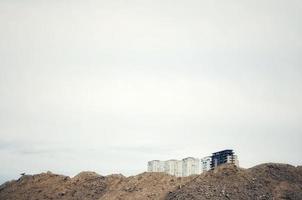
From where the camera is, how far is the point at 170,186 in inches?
1506

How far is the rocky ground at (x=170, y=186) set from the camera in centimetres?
3275

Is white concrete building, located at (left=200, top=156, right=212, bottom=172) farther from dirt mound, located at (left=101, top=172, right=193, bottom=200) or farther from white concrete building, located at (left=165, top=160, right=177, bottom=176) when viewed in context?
dirt mound, located at (left=101, top=172, right=193, bottom=200)

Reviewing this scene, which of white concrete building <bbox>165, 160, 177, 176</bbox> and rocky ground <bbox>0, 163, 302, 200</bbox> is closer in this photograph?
rocky ground <bbox>0, 163, 302, 200</bbox>

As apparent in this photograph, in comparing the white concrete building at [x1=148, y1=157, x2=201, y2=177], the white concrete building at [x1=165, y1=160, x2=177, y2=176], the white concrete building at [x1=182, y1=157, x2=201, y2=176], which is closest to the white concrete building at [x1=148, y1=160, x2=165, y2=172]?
the white concrete building at [x1=148, y1=157, x2=201, y2=177]

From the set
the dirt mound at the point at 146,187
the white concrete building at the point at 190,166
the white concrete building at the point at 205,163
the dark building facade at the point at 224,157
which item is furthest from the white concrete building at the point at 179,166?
the dirt mound at the point at 146,187

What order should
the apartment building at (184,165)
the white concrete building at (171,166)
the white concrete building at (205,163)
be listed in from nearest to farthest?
1. the white concrete building at (205,163)
2. the apartment building at (184,165)
3. the white concrete building at (171,166)

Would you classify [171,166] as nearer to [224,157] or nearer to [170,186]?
[224,157]

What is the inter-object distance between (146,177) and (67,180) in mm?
11577

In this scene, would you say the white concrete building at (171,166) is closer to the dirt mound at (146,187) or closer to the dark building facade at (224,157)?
the dark building facade at (224,157)

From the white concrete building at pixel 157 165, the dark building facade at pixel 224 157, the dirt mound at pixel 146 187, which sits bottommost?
the dirt mound at pixel 146 187

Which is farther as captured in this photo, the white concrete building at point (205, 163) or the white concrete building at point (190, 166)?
the white concrete building at point (190, 166)

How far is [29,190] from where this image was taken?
4581 cm

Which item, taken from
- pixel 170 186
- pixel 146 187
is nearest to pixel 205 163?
pixel 170 186

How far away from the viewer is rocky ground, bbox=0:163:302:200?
32.8m
